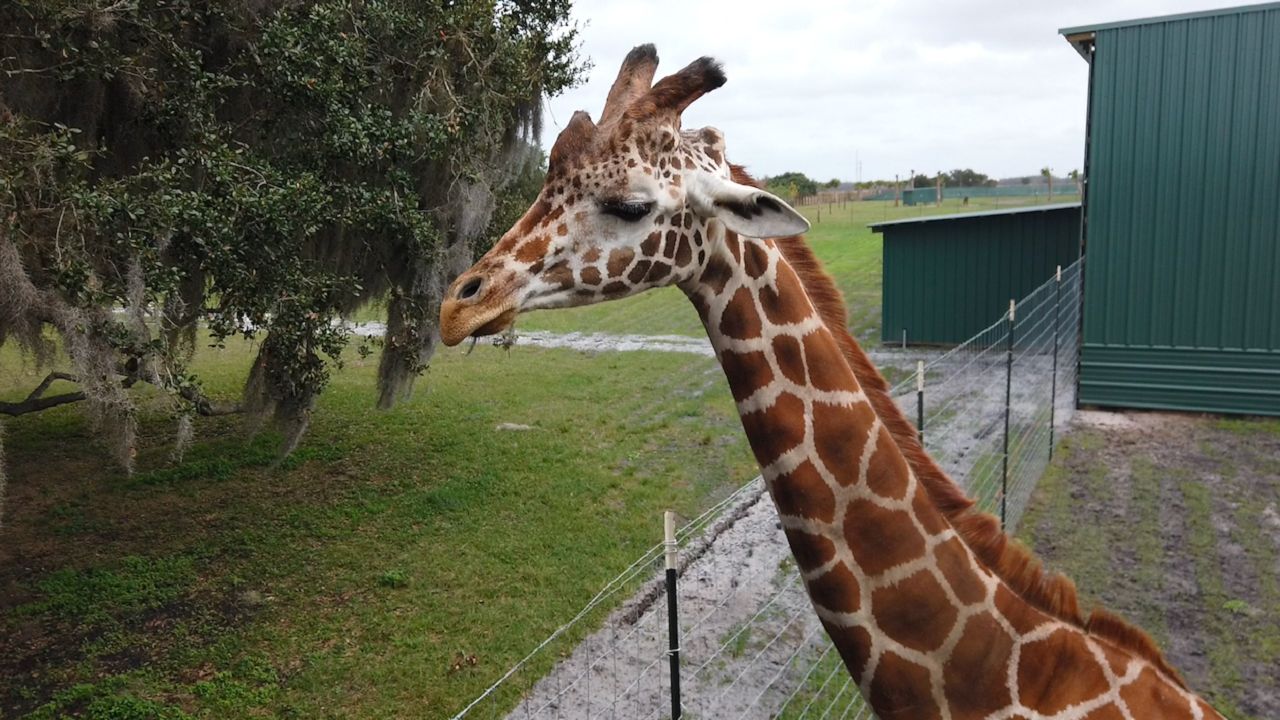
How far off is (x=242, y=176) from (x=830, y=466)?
3.99 m

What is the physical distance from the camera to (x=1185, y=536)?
6.50 meters

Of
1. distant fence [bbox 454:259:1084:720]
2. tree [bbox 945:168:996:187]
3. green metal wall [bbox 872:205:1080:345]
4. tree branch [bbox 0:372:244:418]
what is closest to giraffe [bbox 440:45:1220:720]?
distant fence [bbox 454:259:1084:720]

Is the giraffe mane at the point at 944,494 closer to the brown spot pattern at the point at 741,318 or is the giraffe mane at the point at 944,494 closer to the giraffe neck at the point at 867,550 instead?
the giraffe neck at the point at 867,550

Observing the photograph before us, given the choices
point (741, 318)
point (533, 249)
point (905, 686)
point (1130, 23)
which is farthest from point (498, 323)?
point (1130, 23)

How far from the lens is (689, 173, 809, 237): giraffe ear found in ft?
6.36

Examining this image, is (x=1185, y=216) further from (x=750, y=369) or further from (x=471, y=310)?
(x=471, y=310)

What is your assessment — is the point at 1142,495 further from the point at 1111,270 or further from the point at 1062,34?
the point at 1062,34

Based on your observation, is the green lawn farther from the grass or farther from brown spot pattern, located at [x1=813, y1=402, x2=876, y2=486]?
brown spot pattern, located at [x1=813, y1=402, x2=876, y2=486]

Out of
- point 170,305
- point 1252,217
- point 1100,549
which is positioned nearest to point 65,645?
point 170,305

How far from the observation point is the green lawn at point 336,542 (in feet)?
16.3

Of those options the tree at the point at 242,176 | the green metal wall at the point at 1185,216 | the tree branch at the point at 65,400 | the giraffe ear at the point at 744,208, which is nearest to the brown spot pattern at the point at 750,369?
the giraffe ear at the point at 744,208

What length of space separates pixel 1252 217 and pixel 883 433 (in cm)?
976

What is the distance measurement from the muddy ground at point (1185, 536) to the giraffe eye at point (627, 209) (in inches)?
168

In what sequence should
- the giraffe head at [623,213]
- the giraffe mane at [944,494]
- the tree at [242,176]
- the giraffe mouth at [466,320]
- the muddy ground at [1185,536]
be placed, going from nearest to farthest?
the giraffe mouth at [466,320] < the giraffe head at [623,213] < the giraffe mane at [944,494] < the tree at [242,176] < the muddy ground at [1185,536]
